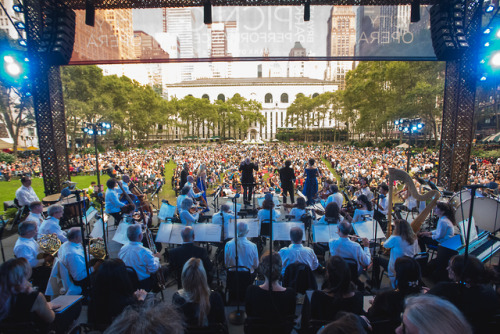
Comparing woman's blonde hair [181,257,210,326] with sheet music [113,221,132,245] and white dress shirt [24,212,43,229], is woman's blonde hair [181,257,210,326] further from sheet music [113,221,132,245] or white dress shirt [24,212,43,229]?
white dress shirt [24,212,43,229]

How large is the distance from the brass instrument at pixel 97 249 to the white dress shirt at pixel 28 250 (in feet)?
2.24

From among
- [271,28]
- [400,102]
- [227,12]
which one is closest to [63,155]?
[227,12]

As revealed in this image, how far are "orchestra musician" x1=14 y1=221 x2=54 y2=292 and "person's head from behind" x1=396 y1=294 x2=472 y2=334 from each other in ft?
14.7

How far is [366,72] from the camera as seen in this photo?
3428 cm

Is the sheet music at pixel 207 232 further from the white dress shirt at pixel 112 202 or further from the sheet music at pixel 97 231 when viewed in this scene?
the white dress shirt at pixel 112 202

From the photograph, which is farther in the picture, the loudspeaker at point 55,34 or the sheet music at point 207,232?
the loudspeaker at point 55,34

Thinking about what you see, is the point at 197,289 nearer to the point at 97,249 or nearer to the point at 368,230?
the point at 97,249

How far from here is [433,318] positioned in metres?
1.39

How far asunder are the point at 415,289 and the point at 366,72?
3715 centimetres

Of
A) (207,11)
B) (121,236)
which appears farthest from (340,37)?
(121,236)

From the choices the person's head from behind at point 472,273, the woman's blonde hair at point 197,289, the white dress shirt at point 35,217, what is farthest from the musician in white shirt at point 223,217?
the person's head from behind at point 472,273

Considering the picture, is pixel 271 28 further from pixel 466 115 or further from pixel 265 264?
pixel 265 264

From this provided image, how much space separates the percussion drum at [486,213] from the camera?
5.08m

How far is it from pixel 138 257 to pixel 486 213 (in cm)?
650
